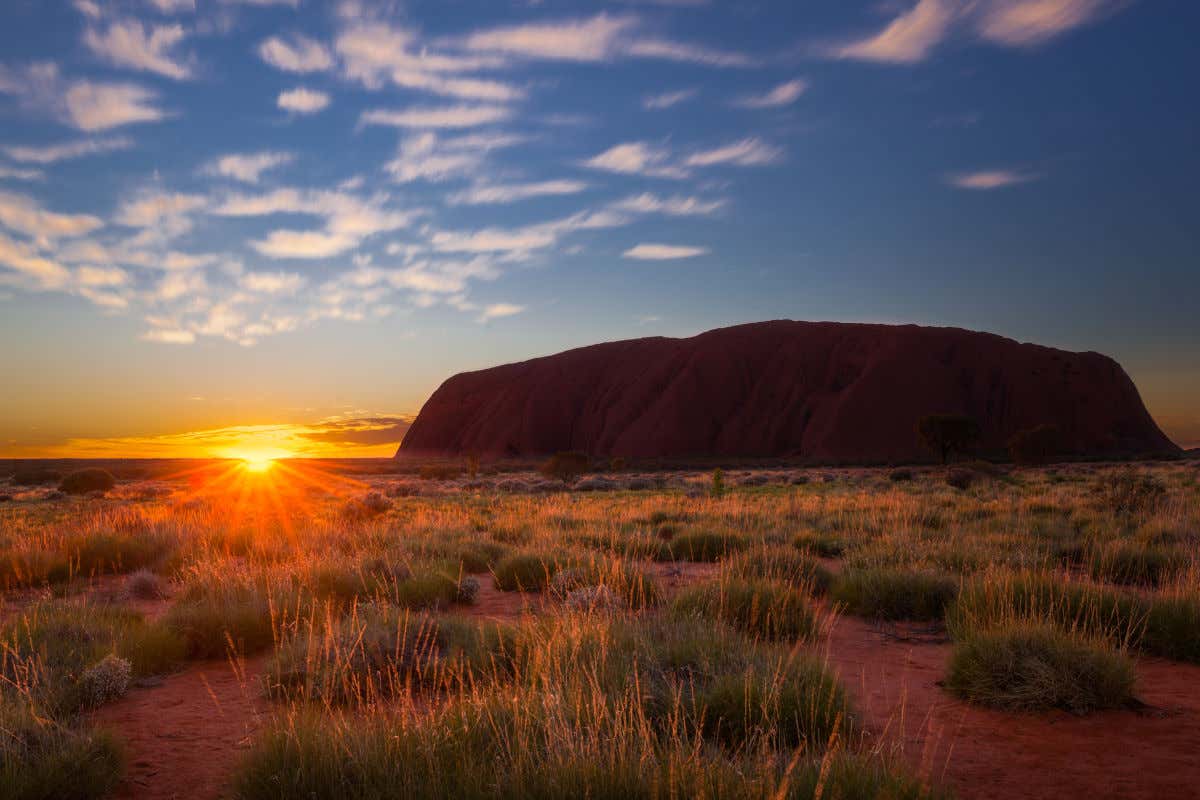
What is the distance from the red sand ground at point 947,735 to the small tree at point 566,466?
100.0 feet

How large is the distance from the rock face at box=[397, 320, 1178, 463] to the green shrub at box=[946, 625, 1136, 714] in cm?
6352

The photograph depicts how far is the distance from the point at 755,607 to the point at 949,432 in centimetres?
5152

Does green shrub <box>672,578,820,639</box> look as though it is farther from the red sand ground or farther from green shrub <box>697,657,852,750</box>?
green shrub <box>697,657,852,750</box>

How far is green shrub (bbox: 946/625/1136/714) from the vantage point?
4.30 m

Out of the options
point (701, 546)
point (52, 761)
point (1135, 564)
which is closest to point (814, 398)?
point (701, 546)

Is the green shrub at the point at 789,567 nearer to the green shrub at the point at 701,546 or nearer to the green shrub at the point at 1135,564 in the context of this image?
the green shrub at the point at 701,546

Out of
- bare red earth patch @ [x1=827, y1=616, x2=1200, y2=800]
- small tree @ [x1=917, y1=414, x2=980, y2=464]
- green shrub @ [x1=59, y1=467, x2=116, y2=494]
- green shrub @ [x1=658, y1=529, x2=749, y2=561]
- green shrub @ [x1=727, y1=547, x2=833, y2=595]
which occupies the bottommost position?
green shrub @ [x1=59, y1=467, x2=116, y2=494]

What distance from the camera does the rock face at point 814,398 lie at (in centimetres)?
7619

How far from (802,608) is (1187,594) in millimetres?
3290

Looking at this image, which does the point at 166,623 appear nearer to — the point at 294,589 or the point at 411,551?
the point at 294,589

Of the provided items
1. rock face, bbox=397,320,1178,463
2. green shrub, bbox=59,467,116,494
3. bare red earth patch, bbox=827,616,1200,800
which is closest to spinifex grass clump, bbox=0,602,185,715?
bare red earth patch, bbox=827,616,1200,800

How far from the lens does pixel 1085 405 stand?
79375 mm

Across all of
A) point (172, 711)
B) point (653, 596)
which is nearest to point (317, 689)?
point (172, 711)

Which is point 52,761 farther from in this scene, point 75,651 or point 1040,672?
point 1040,672
